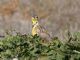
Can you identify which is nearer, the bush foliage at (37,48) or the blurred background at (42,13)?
the bush foliage at (37,48)

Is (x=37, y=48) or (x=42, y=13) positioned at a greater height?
(x=42, y=13)

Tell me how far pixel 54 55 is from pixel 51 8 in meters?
7.12

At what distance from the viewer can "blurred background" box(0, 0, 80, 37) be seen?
33.4 ft

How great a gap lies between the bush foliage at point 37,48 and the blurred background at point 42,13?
596cm

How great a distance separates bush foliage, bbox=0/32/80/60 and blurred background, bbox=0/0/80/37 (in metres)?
5.96

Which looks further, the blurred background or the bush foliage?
the blurred background

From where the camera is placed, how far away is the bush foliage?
362cm

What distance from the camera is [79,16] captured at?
1038 cm

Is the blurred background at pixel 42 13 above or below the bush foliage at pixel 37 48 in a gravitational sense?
above

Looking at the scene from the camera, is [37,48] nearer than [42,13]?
Yes

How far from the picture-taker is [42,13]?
10.5m

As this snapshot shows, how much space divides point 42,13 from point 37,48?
6.75 m

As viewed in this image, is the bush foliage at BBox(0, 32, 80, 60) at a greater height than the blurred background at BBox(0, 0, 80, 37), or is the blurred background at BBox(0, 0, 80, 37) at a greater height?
the blurred background at BBox(0, 0, 80, 37)

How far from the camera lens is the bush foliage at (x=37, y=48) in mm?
3619
